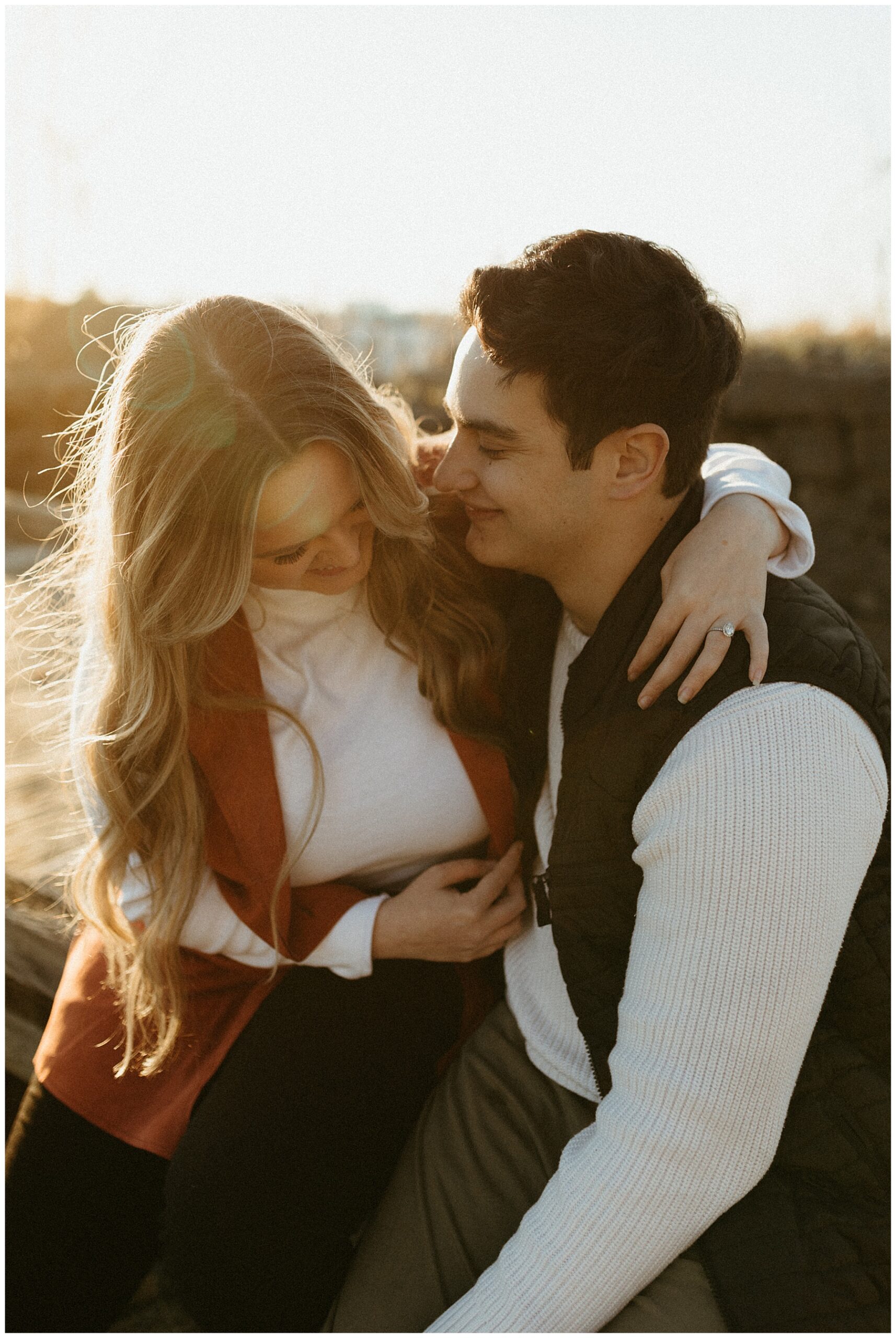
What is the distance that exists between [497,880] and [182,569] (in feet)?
2.67

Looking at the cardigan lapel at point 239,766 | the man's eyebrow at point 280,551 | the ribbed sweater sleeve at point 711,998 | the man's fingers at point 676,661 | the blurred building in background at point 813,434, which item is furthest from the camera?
the blurred building in background at point 813,434

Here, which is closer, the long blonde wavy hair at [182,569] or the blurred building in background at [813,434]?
the long blonde wavy hair at [182,569]

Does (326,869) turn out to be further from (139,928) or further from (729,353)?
(729,353)

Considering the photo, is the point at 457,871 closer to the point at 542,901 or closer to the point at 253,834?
the point at 542,901

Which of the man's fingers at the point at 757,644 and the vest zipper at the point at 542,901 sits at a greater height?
the man's fingers at the point at 757,644

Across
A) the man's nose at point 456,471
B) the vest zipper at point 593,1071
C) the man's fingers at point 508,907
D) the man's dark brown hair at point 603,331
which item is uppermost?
the man's dark brown hair at point 603,331

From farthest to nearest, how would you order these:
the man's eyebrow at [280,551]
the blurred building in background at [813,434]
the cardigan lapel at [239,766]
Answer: the blurred building in background at [813,434] → the cardigan lapel at [239,766] → the man's eyebrow at [280,551]

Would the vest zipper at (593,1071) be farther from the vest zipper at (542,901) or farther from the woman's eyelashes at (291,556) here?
the woman's eyelashes at (291,556)

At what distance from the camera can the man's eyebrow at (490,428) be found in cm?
168

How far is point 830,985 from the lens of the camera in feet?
5.36

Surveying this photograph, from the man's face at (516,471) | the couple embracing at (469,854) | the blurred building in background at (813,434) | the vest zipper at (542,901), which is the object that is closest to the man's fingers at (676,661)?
the couple embracing at (469,854)

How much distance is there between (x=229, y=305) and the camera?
1.67 metres

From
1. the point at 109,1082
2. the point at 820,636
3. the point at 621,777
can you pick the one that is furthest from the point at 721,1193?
the point at 109,1082

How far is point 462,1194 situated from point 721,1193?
0.49 meters
